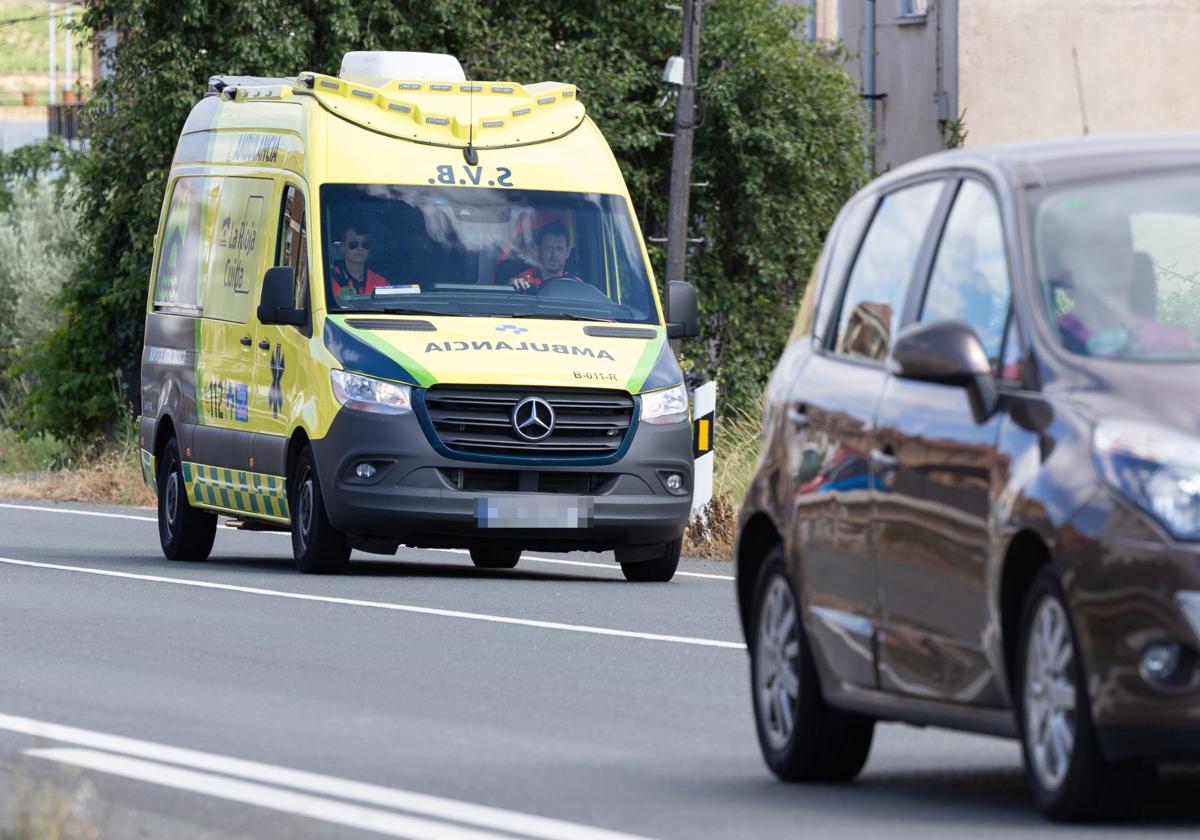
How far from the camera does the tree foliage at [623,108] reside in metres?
33.4

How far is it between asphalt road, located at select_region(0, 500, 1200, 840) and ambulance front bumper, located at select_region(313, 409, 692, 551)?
326 millimetres

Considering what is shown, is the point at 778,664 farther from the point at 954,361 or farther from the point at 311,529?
the point at 311,529

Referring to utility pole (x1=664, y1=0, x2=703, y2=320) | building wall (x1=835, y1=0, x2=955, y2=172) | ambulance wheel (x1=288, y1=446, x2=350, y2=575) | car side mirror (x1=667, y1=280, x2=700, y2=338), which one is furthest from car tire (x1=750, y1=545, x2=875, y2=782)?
building wall (x1=835, y1=0, x2=955, y2=172)

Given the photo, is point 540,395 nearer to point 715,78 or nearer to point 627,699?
point 627,699

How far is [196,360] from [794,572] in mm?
11803

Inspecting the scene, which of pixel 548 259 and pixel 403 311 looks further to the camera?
pixel 548 259

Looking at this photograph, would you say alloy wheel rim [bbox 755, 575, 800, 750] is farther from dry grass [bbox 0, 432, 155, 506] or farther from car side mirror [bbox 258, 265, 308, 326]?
dry grass [bbox 0, 432, 155, 506]

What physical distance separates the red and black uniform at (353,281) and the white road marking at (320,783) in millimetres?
7572

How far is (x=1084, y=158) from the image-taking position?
25.9ft

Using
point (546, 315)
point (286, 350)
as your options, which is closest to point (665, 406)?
point (546, 315)

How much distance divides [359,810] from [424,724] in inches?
92.1

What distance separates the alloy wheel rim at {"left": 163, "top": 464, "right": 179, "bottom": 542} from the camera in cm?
2005

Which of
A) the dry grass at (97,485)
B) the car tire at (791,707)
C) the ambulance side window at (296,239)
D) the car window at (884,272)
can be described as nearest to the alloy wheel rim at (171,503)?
the ambulance side window at (296,239)

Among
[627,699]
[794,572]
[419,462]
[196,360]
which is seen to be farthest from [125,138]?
[794,572]
